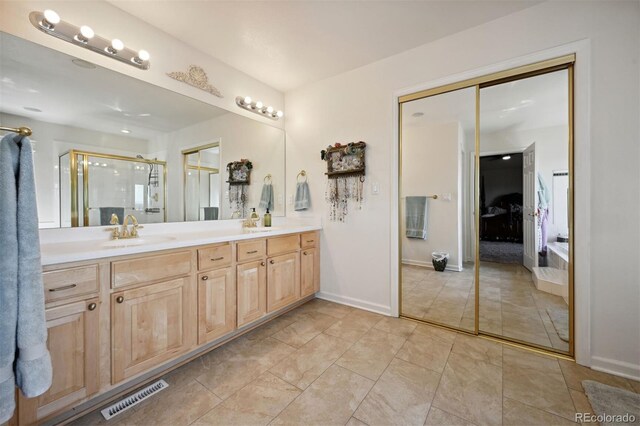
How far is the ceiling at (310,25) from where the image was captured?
1.87 m

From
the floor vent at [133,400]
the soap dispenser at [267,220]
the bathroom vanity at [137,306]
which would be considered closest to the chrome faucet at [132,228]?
the bathroom vanity at [137,306]

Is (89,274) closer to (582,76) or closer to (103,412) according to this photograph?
(103,412)

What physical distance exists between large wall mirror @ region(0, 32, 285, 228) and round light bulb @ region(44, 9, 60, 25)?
161 mm

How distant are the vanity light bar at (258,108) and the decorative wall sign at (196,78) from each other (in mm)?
299

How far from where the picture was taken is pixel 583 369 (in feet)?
5.61

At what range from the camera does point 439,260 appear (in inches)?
97.4

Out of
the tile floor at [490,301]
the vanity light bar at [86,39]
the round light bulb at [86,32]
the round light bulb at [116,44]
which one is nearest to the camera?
the vanity light bar at [86,39]

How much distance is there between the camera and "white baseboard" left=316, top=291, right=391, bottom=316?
8.50 ft

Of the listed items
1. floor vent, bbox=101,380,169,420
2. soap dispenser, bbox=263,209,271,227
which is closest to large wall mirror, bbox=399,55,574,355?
soap dispenser, bbox=263,209,271,227

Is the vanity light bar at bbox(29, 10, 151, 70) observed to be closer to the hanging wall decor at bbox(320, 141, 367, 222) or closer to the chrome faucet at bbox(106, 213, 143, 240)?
the chrome faucet at bbox(106, 213, 143, 240)

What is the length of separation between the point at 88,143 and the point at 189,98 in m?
0.87

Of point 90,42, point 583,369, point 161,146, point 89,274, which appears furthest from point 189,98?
point 583,369

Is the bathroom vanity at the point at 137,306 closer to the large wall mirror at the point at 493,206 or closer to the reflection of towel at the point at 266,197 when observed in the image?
the reflection of towel at the point at 266,197

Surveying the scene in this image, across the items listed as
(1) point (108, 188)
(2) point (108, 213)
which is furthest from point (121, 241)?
(1) point (108, 188)
